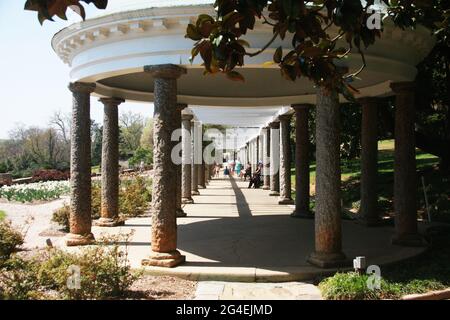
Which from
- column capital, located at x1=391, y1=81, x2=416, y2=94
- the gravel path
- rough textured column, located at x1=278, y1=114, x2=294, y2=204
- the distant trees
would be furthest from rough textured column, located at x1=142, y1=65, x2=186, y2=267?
the distant trees

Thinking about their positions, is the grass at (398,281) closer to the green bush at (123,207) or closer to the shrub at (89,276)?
the shrub at (89,276)

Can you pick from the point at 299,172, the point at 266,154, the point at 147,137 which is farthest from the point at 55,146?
the point at 299,172

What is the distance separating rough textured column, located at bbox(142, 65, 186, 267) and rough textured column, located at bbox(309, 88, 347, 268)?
264 centimetres

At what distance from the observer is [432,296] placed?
6465 millimetres

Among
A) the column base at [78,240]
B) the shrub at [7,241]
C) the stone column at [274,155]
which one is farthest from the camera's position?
the stone column at [274,155]

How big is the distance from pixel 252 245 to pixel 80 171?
423 centimetres

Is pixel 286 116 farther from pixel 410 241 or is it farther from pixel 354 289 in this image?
pixel 354 289

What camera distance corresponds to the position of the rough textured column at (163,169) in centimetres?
796

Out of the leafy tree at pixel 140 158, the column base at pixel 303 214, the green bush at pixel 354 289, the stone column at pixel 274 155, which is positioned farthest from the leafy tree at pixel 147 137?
the green bush at pixel 354 289

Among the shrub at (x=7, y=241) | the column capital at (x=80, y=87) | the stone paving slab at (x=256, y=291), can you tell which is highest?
the column capital at (x=80, y=87)

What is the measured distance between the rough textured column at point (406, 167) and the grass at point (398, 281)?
109 centimetres

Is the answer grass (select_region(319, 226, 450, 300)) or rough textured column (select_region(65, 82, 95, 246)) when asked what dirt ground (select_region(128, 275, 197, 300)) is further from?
rough textured column (select_region(65, 82, 95, 246))
